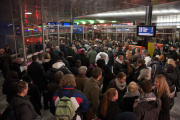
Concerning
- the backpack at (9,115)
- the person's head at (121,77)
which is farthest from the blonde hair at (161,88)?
the backpack at (9,115)


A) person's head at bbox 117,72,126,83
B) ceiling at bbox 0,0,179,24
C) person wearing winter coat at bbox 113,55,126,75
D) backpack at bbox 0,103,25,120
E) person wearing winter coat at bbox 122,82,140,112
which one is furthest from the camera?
ceiling at bbox 0,0,179,24

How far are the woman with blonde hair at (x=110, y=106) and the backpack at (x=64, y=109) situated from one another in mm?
533

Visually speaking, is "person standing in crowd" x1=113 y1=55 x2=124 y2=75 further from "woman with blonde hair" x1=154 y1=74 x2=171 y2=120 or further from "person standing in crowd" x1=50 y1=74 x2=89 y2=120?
"person standing in crowd" x1=50 y1=74 x2=89 y2=120

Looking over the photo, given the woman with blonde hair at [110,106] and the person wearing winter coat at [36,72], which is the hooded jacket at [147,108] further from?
the person wearing winter coat at [36,72]

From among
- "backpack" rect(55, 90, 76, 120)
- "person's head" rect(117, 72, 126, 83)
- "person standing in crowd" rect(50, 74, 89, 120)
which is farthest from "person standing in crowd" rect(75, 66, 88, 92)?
"backpack" rect(55, 90, 76, 120)

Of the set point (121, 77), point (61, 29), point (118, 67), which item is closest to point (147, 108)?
point (121, 77)

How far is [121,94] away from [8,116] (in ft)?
7.73

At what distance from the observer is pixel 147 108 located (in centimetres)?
283

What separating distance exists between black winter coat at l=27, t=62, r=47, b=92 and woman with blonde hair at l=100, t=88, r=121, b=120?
3.03 metres

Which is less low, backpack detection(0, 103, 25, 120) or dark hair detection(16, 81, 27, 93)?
Result: dark hair detection(16, 81, 27, 93)

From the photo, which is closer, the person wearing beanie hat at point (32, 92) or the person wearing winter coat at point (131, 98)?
the person wearing winter coat at point (131, 98)

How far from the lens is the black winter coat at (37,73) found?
17.5ft

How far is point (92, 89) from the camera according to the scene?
11.8 ft

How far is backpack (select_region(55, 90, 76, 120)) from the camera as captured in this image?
2.73m
